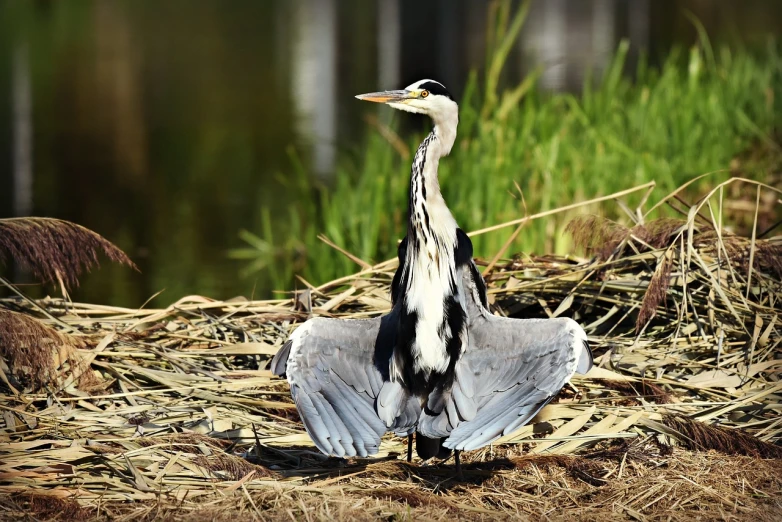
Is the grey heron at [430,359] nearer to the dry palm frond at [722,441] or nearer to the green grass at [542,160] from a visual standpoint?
the dry palm frond at [722,441]

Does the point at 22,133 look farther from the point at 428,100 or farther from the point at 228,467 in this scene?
the point at 228,467

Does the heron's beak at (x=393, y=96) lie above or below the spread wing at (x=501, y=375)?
above

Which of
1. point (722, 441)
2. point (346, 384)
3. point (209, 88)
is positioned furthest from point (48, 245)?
point (209, 88)

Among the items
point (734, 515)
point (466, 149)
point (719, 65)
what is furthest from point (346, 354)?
point (719, 65)

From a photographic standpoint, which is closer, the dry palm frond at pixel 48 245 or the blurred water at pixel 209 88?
the dry palm frond at pixel 48 245

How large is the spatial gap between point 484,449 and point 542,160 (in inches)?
121

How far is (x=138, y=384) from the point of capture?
3.67 metres

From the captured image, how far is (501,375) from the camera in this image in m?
3.26

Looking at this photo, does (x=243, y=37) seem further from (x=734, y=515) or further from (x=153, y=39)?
(x=734, y=515)

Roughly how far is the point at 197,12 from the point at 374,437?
61.8ft

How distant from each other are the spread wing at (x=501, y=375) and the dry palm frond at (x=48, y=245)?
1331 mm


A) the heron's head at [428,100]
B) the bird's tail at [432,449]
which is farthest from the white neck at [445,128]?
the bird's tail at [432,449]

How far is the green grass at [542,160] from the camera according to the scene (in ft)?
18.7

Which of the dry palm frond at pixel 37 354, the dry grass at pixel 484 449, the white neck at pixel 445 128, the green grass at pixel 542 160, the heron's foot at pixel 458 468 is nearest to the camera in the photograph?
the dry grass at pixel 484 449
